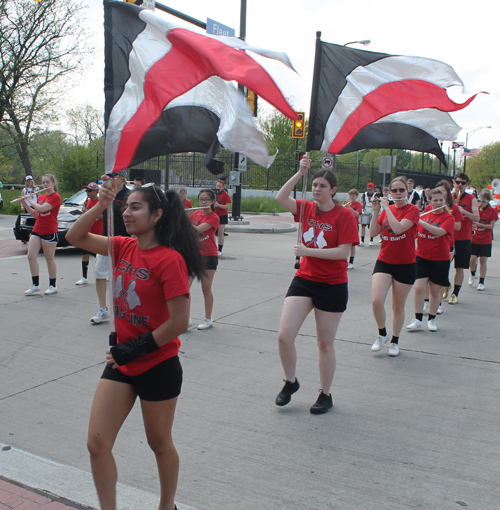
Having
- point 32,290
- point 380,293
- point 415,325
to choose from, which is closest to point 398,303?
point 380,293

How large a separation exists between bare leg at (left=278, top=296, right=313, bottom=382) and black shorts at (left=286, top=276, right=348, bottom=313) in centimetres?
6

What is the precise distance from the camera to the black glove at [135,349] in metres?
2.43

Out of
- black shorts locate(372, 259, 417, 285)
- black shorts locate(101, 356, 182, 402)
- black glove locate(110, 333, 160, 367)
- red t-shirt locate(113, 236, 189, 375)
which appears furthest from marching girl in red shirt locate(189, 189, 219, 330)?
black glove locate(110, 333, 160, 367)

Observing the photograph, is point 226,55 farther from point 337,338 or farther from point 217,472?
point 337,338

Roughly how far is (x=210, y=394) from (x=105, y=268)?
3023mm

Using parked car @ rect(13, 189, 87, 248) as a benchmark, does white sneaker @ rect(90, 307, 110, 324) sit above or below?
below

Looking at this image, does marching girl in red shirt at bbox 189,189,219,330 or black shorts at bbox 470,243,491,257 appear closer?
marching girl in red shirt at bbox 189,189,219,330

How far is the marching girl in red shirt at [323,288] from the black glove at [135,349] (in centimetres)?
184

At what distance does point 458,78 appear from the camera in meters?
5.19

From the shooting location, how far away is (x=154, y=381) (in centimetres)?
251

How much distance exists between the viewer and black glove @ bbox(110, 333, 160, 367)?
95.8 inches

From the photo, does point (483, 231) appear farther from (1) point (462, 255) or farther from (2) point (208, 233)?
(2) point (208, 233)

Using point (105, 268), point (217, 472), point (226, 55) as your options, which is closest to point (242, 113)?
point (226, 55)

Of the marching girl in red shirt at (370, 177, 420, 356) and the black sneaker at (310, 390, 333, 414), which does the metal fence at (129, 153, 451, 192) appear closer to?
the marching girl in red shirt at (370, 177, 420, 356)
